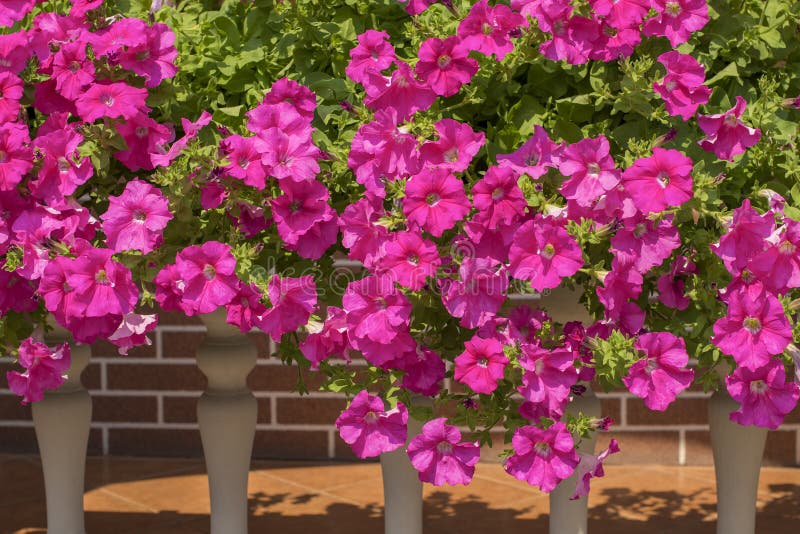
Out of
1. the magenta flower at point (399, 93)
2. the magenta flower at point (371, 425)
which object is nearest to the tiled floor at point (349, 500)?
the magenta flower at point (371, 425)

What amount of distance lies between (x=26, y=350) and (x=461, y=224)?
0.79m

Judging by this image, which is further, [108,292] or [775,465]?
[775,465]

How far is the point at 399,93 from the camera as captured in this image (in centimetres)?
198

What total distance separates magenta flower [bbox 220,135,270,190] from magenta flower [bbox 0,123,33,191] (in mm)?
337

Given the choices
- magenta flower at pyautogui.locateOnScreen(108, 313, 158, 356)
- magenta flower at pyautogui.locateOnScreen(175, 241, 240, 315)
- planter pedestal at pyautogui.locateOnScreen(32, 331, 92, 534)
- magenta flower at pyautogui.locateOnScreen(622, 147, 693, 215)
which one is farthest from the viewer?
planter pedestal at pyautogui.locateOnScreen(32, 331, 92, 534)

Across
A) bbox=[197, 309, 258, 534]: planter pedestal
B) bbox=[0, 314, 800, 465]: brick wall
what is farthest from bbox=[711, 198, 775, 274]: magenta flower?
bbox=[0, 314, 800, 465]: brick wall

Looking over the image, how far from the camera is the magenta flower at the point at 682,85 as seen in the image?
6.28ft

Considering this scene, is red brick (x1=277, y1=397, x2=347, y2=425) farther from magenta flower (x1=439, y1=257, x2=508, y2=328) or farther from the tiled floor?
magenta flower (x1=439, y1=257, x2=508, y2=328)

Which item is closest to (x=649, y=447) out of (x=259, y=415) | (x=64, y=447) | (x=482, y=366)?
(x=259, y=415)

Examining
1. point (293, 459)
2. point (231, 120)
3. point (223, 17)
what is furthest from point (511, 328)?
point (293, 459)

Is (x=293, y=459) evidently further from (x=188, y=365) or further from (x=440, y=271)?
(x=440, y=271)

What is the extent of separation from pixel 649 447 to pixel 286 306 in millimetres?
2515

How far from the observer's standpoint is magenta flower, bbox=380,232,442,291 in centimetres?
187

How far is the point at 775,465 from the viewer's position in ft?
13.6
